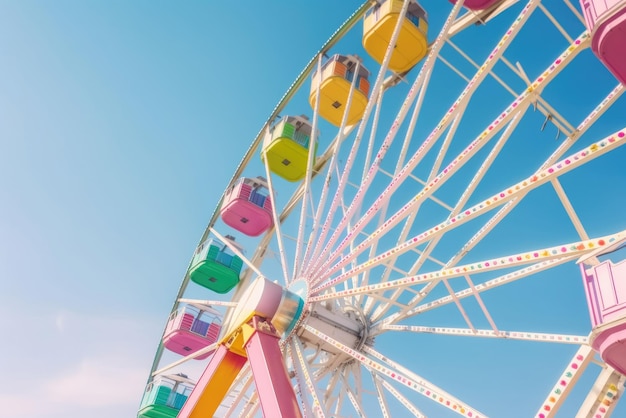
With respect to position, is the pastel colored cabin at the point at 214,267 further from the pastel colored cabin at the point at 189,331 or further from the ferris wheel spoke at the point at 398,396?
the ferris wheel spoke at the point at 398,396

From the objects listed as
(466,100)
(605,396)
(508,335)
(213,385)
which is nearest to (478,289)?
(508,335)

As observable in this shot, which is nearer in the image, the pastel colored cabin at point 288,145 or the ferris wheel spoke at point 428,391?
the ferris wheel spoke at point 428,391

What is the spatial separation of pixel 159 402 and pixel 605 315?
9576 millimetres

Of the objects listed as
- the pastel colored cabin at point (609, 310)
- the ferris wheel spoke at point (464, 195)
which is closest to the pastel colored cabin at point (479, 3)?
the ferris wheel spoke at point (464, 195)

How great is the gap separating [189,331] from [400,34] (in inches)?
274

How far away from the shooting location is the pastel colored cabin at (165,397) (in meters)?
11.0

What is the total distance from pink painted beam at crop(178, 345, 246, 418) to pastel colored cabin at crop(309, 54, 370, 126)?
14.0 feet

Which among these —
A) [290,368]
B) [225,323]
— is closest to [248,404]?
[290,368]

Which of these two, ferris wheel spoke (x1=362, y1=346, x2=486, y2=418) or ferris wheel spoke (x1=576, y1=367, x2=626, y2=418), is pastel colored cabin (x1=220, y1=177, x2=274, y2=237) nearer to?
ferris wheel spoke (x1=362, y1=346, x2=486, y2=418)

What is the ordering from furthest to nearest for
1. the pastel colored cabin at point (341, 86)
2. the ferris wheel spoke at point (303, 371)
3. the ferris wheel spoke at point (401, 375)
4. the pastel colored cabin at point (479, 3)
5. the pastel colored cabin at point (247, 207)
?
the pastel colored cabin at point (247, 207) < the pastel colored cabin at point (341, 86) < the pastel colored cabin at point (479, 3) < the ferris wheel spoke at point (303, 371) < the ferris wheel spoke at point (401, 375)

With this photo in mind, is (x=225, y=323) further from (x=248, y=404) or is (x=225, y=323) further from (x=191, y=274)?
(x=248, y=404)

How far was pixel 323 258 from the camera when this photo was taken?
24.7 feet

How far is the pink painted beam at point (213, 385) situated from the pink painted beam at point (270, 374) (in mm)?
665

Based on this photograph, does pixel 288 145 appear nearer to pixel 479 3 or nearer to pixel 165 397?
pixel 479 3
